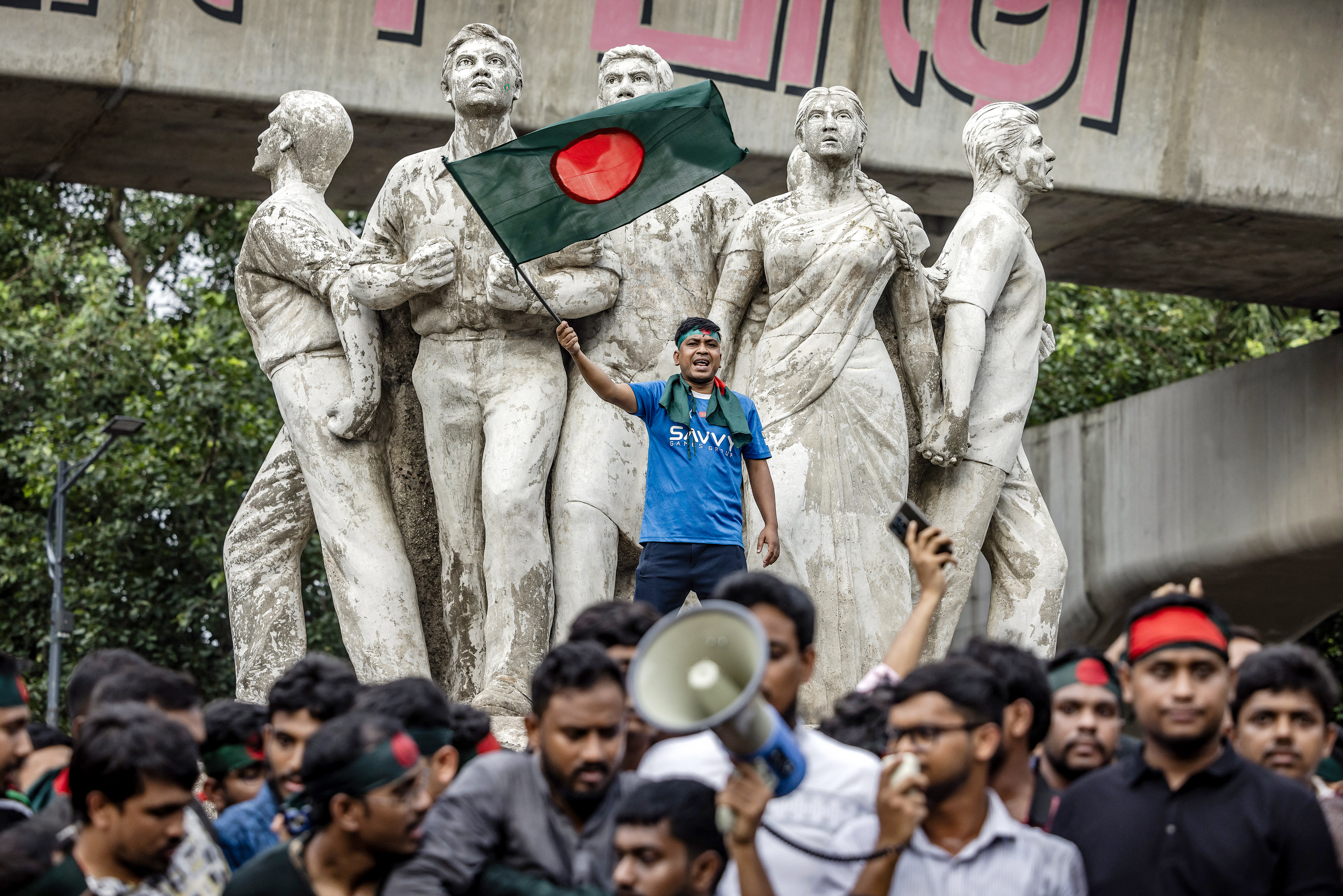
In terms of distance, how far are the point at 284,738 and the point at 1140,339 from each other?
16280 millimetres

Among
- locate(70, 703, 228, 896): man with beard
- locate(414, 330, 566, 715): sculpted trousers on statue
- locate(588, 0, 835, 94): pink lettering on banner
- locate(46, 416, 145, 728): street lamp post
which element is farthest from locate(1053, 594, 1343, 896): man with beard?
locate(46, 416, 145, 728): street lamp post

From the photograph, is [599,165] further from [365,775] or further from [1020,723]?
[365,775]

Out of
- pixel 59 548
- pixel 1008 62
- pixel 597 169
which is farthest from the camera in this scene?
pixel 59 548

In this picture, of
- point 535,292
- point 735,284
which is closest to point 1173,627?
point 535,292

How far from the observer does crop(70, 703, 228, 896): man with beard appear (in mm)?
4012

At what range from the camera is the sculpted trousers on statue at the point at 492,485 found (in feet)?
26.2

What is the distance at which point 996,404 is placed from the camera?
28.5 feet

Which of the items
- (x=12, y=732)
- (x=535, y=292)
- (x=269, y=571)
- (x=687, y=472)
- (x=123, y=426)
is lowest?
(x=12, y=732)

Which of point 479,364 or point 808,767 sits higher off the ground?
point 479,364

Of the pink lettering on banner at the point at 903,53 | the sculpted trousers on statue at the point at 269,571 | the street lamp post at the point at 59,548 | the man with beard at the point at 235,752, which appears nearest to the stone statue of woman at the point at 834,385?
the sculpted trousers on statue at the point at 269,571

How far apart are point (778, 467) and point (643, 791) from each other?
434 centimetres

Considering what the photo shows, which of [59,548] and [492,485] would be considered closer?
[492,485]

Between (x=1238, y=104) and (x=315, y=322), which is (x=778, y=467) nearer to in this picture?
(x=315, y=322)

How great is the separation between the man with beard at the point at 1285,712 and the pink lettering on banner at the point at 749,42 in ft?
22.8
